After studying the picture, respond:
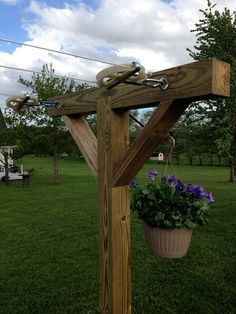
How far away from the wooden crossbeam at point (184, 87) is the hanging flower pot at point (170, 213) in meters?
0.63

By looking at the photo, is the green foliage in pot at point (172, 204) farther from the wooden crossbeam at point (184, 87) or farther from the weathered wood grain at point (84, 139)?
the wooden crossbeam at point (184, 87)

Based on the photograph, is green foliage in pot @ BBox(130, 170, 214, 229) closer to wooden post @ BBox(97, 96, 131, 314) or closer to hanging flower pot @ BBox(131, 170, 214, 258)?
hanging flower pot @ BBox(131, 170, 214, 258)

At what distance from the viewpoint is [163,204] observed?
6.85 ft

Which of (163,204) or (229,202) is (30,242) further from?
(229,202)

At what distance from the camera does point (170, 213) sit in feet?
6.71

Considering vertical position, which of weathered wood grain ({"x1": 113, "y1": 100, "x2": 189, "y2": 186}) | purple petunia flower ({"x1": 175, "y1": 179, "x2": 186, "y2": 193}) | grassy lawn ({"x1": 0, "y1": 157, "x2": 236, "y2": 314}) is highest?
weathered wood grain ({"x1": 113, "y1": 100, "x2": 189, "y2": 186})

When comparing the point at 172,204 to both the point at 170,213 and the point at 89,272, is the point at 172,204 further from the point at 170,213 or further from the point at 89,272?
the point at 89,272

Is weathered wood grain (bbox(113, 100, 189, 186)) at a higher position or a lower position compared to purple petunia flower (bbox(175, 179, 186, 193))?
higher

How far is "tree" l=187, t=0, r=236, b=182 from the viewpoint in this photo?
13.4 m

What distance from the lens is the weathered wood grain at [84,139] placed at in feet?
6.92

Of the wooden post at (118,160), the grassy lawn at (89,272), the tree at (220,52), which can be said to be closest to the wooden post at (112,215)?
the wooden post at (118,160)

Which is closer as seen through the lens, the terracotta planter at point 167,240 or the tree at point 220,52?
the terracotta planter at point 167,240

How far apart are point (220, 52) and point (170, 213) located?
1245 centimetres

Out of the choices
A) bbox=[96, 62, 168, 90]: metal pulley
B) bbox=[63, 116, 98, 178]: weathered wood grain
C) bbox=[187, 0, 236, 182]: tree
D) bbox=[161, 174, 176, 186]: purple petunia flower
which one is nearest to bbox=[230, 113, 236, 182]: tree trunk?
bbox=[187, 0, 236, 182]: tree
